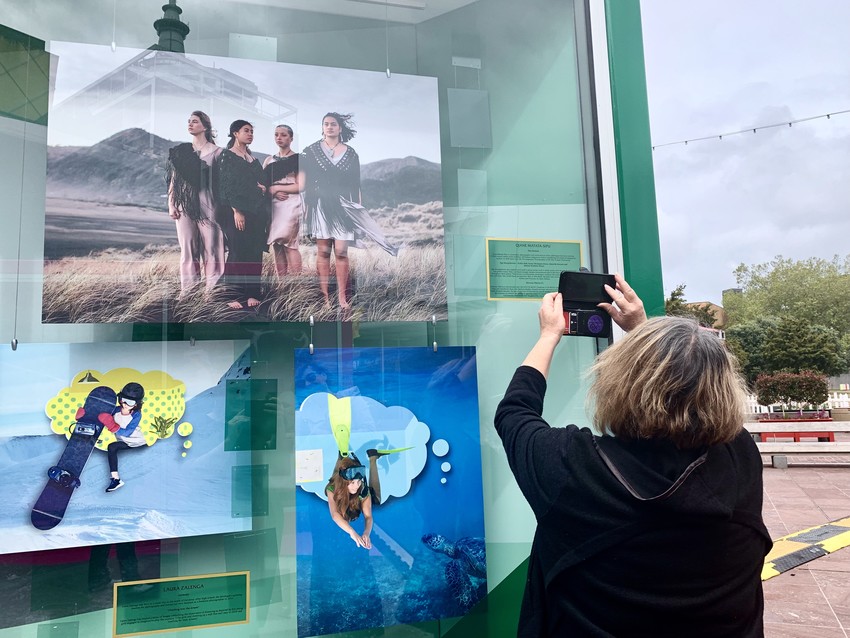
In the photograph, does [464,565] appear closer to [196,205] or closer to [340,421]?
[340,421]

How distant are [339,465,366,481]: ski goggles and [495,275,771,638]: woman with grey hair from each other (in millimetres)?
1076

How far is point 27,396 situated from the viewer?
6.74 feet

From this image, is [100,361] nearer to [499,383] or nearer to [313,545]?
[313,545]

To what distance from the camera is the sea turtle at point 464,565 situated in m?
2.39

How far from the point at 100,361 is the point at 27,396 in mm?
225

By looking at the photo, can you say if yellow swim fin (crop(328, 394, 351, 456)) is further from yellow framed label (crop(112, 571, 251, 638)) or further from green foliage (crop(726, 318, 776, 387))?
green foliage (crop(726, 318, 776, 387))

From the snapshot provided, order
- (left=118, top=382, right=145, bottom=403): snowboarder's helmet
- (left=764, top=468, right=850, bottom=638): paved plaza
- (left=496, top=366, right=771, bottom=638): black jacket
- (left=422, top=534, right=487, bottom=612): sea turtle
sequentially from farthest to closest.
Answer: (left=764, top=468, right=850, bottom=638): paved plaza
(left=422, top=534, right=487, bottom=612): sea turtle
(left=118, top=382, right=145, bottom=403): snowboarder's helmet
(left=496, top=366, right=771, bottom=638): black jacket

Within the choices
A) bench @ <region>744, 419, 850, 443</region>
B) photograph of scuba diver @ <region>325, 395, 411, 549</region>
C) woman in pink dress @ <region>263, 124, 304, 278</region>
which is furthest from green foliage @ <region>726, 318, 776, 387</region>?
woman in pink dress @ <region>263, 124, 304, 278</region>

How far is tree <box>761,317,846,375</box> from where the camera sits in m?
21.3

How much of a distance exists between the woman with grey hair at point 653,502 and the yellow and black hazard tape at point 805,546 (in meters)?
5.14

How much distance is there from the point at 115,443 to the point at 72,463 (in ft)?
0.43

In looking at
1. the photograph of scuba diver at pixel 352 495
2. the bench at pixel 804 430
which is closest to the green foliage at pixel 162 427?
the photograph of scuba diver at pixel 352 495

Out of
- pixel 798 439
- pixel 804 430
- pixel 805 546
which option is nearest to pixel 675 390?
pixel 805 546

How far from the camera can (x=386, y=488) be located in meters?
2.35
